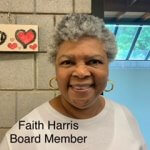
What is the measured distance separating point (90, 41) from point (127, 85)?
6914 millimetres

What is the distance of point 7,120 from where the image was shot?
4.86 feet

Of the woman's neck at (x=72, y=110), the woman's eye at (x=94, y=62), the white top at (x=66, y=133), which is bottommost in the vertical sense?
the white top at (x=66, y=133)

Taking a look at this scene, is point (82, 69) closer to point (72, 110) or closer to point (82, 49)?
point (82, 49)

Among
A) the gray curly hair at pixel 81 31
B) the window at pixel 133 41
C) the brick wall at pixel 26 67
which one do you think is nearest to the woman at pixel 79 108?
the gray curly hair at pixel 81 31

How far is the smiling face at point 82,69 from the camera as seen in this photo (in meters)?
1.01

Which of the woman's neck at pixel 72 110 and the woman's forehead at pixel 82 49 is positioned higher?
the woman's forehead at pixel 82 49

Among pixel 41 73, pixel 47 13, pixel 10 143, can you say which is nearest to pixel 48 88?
pixel 41 73

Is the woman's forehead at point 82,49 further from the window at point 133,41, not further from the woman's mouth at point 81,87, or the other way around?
the window at point 133,41

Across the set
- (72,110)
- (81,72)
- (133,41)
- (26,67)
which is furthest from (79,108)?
(133,41)

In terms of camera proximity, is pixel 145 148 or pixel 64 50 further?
pixel 145 148

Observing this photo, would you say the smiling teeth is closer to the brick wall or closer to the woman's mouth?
the woman's mouth

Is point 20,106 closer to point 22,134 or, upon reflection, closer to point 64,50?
A: point 22,134

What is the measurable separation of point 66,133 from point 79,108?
0.10m

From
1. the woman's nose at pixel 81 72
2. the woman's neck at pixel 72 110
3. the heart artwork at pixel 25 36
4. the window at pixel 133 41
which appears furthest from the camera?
the window at pixel 133 41
